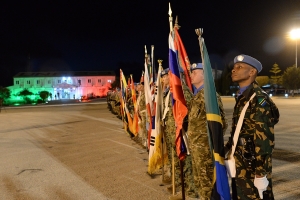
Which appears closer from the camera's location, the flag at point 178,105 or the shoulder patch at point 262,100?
the shoulder patch at point 262,100

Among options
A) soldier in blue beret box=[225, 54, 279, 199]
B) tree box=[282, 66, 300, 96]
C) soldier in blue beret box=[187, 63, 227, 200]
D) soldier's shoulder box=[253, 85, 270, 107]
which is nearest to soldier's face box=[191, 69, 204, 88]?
soldier in blue beret box=[187, 63, 227, 200]

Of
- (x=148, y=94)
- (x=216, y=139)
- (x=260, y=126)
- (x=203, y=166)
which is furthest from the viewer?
(x=148, y=94)

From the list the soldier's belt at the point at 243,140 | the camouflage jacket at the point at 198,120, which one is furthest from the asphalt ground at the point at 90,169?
the soldier's belt at the point at 243,140

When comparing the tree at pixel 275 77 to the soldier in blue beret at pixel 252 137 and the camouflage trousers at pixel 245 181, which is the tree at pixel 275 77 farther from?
the camouflage trousers at pixel 245 181

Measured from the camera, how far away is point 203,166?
3.72m

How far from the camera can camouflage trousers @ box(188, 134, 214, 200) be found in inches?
145

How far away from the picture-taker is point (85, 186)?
5.34 meters

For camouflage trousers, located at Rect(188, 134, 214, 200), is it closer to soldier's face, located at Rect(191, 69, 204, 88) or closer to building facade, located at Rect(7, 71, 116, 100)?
soldier's face, located at Rect(191, 69, 204, 88)

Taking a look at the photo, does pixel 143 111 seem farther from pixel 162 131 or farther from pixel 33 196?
pixel 33 196

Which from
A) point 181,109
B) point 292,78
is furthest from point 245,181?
point 292,78

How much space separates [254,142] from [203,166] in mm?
1119

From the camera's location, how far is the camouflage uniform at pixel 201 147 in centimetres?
369

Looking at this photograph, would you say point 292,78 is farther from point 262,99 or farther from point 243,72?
point 262,99

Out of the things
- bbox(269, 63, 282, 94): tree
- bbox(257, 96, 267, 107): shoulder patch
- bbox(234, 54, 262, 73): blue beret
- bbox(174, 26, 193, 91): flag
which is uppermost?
bbox(269, 63, 282, 94): tree
